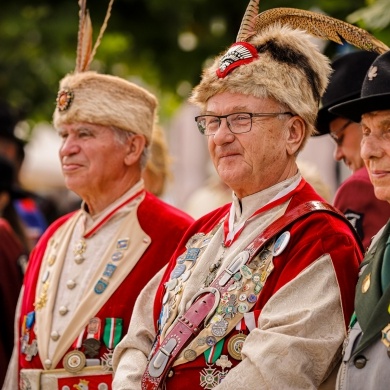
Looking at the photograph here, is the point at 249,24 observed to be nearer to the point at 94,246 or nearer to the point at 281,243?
the point at 281,243

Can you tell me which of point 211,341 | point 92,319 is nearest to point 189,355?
point 211,341

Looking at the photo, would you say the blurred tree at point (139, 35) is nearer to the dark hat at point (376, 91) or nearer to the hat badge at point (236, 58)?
the hat badge at point (236, 58)

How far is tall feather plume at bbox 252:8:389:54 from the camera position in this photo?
4.59 m

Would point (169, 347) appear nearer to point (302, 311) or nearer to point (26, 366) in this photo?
point (302, 311)

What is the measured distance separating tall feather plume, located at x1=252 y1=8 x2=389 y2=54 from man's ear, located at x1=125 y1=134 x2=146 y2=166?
1.26 m

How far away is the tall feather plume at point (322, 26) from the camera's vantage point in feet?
15.1

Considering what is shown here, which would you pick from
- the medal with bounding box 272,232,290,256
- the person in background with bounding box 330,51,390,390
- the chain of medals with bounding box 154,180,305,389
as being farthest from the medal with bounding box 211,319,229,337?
Result: the person in background with bounding box 330,51,390,390

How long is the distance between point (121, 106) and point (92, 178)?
42cm

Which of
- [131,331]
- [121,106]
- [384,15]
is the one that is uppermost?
[384,15]

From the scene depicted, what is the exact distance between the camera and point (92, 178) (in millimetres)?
5668

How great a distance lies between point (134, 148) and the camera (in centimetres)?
580

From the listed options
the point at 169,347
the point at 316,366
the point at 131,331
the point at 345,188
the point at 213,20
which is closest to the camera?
the point at 316,366

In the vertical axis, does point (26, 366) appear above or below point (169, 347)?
below

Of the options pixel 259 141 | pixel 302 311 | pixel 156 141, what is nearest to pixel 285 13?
pixel 259 141
